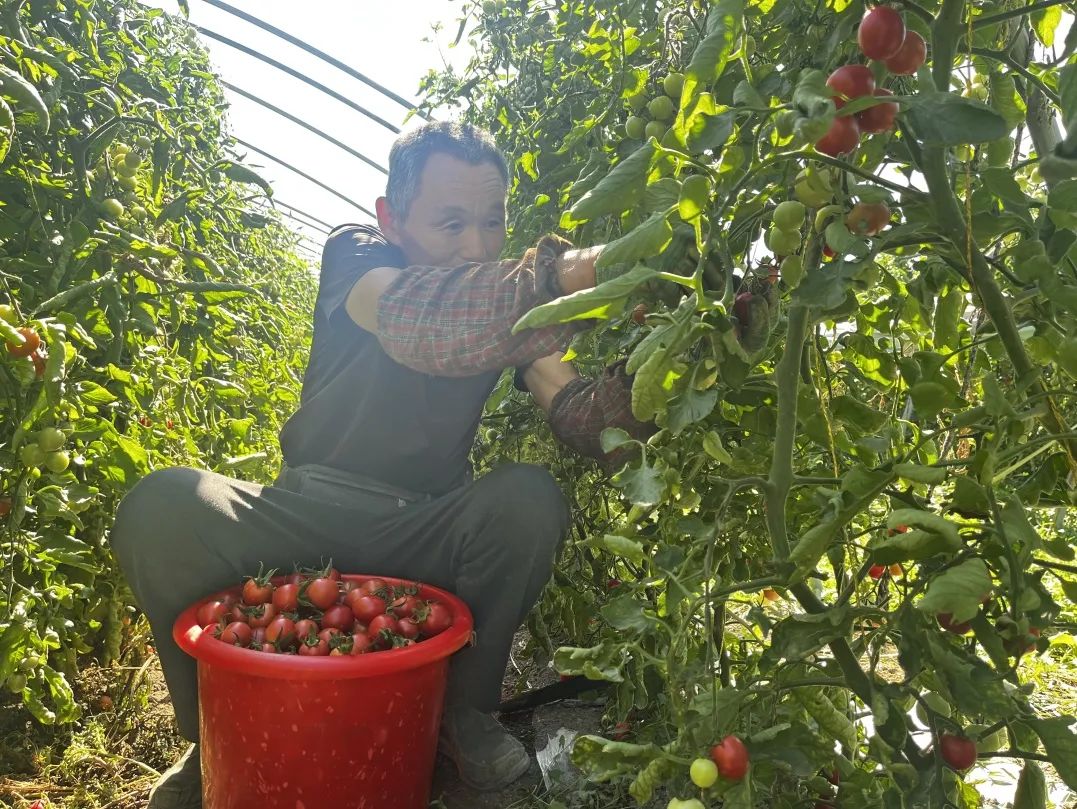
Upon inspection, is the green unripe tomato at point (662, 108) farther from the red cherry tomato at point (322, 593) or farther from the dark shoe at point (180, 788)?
the dark shoe at point (180, 788)

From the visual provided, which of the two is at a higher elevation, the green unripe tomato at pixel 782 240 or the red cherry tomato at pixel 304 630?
the green unripe tomato at pixel 782 240

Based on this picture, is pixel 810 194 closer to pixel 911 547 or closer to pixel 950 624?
pixel 911 547

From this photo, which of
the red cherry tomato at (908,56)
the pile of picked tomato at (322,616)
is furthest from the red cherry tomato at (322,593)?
the red cherry tomato at (908,56)

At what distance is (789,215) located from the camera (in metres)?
0.63

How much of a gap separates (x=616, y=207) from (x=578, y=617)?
1.06 m

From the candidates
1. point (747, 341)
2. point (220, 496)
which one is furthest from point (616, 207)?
point (220, 496)

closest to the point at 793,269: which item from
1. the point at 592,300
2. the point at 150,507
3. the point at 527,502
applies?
the point at 592,300

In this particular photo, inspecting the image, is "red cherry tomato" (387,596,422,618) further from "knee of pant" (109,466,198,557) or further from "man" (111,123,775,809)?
"knee of pant" (109,466,198,557)

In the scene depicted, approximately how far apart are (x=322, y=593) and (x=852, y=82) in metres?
1.01

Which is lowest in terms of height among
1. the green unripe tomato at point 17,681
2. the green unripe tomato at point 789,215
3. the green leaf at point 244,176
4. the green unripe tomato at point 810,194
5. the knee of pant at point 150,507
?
the green unripe tomato at point 17,681

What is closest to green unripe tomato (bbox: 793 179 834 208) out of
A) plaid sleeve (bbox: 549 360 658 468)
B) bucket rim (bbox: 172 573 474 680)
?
plaid sleeve (bbox: 549 360 658 468)

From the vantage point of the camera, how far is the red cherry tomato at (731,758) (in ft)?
2.12

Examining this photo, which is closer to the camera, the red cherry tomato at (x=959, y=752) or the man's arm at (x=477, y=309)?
the red cherry tomato at (x=959, y=752)

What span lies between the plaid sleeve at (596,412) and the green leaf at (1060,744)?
21.4 inches
